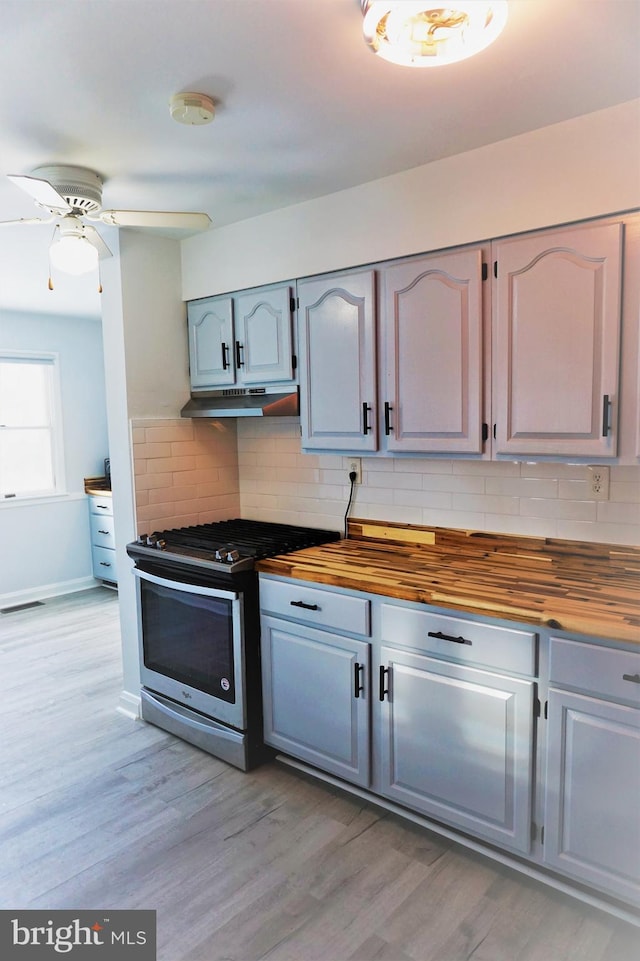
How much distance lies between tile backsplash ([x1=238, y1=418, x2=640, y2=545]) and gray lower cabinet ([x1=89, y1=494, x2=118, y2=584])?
241cm

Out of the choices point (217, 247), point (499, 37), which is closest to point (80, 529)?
point (217, 247)

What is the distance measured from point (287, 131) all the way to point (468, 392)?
1.08 m

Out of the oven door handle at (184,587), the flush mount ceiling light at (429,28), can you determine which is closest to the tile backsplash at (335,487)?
the oven door handle at (184,587)

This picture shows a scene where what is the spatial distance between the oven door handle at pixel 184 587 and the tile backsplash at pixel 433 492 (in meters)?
0.73

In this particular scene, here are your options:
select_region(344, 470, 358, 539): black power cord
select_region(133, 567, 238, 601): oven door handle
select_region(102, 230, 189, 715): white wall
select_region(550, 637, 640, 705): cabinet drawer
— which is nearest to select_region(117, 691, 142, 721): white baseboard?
select_region(102, 230, 189, 715): white wall

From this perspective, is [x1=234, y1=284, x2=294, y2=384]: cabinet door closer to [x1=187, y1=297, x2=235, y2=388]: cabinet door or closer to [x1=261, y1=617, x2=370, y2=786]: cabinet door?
[x1=187, y1=297, x2=235, y2=388]: cabinet door

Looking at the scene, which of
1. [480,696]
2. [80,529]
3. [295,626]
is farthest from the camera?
[80,529]

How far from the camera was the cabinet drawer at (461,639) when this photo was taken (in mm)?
1946

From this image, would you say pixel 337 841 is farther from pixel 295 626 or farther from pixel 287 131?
pixel 287 131

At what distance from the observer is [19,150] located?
7.05ft

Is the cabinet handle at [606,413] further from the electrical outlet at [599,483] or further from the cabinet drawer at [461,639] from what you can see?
the cabinet drawer at [461,639]

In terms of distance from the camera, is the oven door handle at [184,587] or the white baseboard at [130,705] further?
the white baseboard at [130,705]

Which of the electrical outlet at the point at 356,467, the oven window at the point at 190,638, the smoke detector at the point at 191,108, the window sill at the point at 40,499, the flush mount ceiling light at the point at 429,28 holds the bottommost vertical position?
the oven window at the point at 190,638

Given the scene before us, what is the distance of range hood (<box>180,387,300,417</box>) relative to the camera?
2.86 meters
